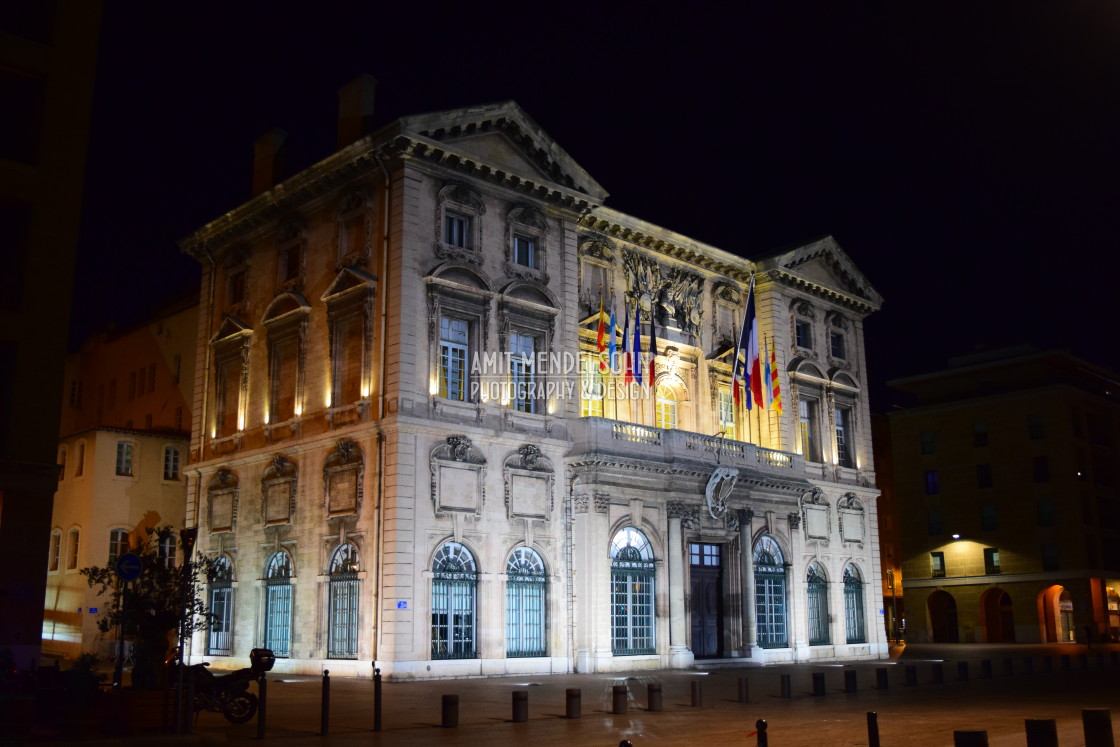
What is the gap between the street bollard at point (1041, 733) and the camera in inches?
426

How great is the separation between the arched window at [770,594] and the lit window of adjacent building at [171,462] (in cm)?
2057

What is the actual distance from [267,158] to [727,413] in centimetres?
1772

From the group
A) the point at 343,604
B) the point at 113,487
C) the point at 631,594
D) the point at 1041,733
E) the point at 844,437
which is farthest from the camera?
the point at 844,437

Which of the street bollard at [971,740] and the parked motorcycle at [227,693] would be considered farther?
the parked motorcycle at [227,693]

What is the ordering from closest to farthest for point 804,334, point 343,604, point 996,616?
point 343,604, point 804,334, point 996,616

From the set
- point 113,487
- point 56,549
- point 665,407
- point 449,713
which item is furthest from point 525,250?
point 56,549

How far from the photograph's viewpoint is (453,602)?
28.1 meters

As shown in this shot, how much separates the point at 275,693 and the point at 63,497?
63.1 feet

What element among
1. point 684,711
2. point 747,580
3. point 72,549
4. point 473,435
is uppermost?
point 473,435

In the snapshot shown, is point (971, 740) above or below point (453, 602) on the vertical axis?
below

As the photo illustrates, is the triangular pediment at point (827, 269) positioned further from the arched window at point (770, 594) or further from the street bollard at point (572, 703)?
the street bollard at point (572, 703)

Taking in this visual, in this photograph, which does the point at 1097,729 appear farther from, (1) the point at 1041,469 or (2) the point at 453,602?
(1) the point at 1041,469

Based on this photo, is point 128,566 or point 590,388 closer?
point 128,566

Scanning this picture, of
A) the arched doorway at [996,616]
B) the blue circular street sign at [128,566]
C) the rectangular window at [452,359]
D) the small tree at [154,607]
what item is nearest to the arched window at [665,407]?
the rectangular window at [452,359]
